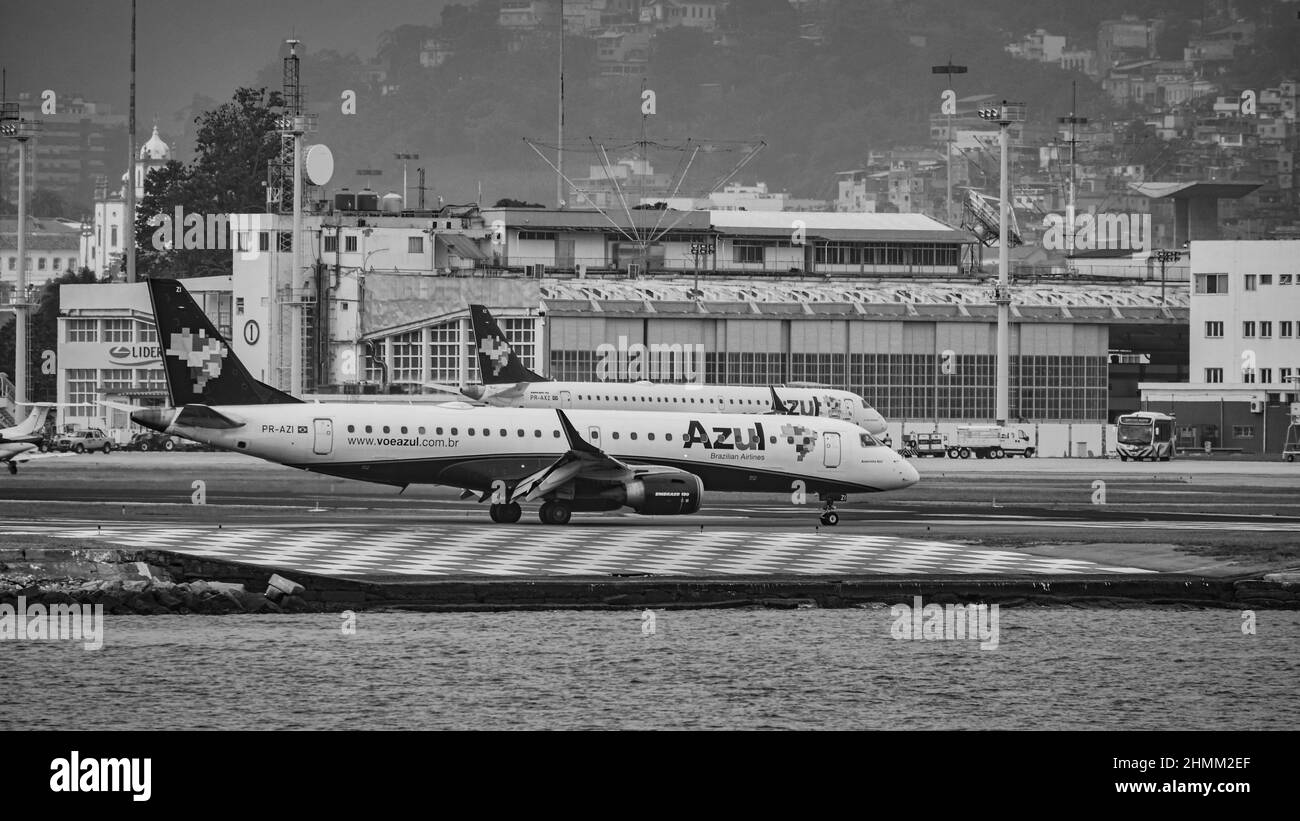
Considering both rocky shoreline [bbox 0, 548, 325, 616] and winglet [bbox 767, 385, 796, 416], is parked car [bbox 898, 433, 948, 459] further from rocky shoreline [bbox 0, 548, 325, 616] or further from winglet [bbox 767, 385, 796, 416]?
rocky shoreline [bbox 0, 548, 325, 616]

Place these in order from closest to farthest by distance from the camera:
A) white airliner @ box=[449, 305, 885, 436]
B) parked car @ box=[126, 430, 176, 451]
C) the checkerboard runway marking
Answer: the checkerboard runway marking → white airliner @ box=[449, 305, 885, 436] → parked car @ box=[126, 430, 176, 451]

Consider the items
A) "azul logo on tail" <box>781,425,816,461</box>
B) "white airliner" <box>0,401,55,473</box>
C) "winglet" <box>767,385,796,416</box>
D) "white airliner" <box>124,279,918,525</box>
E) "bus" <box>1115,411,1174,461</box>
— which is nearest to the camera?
"white airliner" <box>124,279,918,525</box>

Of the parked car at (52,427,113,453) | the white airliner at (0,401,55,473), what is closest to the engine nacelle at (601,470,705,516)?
the white airliner at (0,401,55,473)

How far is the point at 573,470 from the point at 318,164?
73.0m

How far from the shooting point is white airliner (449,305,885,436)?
A: 89.2 meters

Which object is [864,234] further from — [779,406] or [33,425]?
[33,425]

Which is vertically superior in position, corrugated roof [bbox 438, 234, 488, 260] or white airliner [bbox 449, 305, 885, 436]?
corrugated roof [bbox 438, 234, 488, 260]

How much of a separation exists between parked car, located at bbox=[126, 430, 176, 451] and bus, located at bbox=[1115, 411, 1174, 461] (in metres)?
56.6

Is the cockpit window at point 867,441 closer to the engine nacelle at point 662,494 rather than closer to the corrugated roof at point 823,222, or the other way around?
the engine nacelle at point 662,494

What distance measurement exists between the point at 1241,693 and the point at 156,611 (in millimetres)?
25454

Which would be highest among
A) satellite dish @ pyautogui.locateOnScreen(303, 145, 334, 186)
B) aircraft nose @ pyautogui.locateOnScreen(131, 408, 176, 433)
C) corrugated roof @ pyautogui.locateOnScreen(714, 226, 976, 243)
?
satellite dish @ pyautogui.locateOnScreen(303, 145, 334, 186)

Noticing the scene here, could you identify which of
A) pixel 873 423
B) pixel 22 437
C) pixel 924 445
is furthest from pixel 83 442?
pixel 924 445
